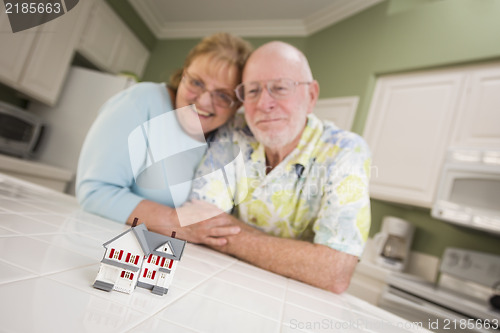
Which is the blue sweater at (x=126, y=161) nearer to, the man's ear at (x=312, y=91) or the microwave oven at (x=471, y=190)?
the man's ear at (x=312, y=91)

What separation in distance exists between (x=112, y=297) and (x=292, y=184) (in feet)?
2.25

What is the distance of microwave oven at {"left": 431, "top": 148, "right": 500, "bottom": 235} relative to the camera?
62.1 inches

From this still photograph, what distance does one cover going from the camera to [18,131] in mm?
1979

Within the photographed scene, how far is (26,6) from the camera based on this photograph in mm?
362

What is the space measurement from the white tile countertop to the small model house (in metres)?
0.01

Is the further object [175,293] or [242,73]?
[242,73]

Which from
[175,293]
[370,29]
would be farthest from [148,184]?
[370,29]

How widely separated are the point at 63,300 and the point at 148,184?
53 centimetres

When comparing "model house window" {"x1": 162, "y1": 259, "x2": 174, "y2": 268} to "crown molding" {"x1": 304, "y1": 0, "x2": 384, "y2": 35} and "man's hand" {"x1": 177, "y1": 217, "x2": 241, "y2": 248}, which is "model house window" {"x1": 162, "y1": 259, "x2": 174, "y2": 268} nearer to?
"man's hand" {"x1": 177, "y1": 217, "x2": 241, "y2": 248}

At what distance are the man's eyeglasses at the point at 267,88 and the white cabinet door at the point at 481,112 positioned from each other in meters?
1.51

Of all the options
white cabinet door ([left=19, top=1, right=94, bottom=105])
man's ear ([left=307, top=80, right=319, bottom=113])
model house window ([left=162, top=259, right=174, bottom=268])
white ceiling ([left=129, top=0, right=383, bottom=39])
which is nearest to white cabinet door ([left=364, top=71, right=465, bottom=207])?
white ceiling ([left=129, top=0, right=383, bottom=39])

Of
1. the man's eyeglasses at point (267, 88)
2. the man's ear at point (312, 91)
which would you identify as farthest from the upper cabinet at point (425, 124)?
the man's eyeglasses at point (267, 88)

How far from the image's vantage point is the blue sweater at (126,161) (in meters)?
0.73

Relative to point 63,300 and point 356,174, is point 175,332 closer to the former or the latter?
point 63,300
